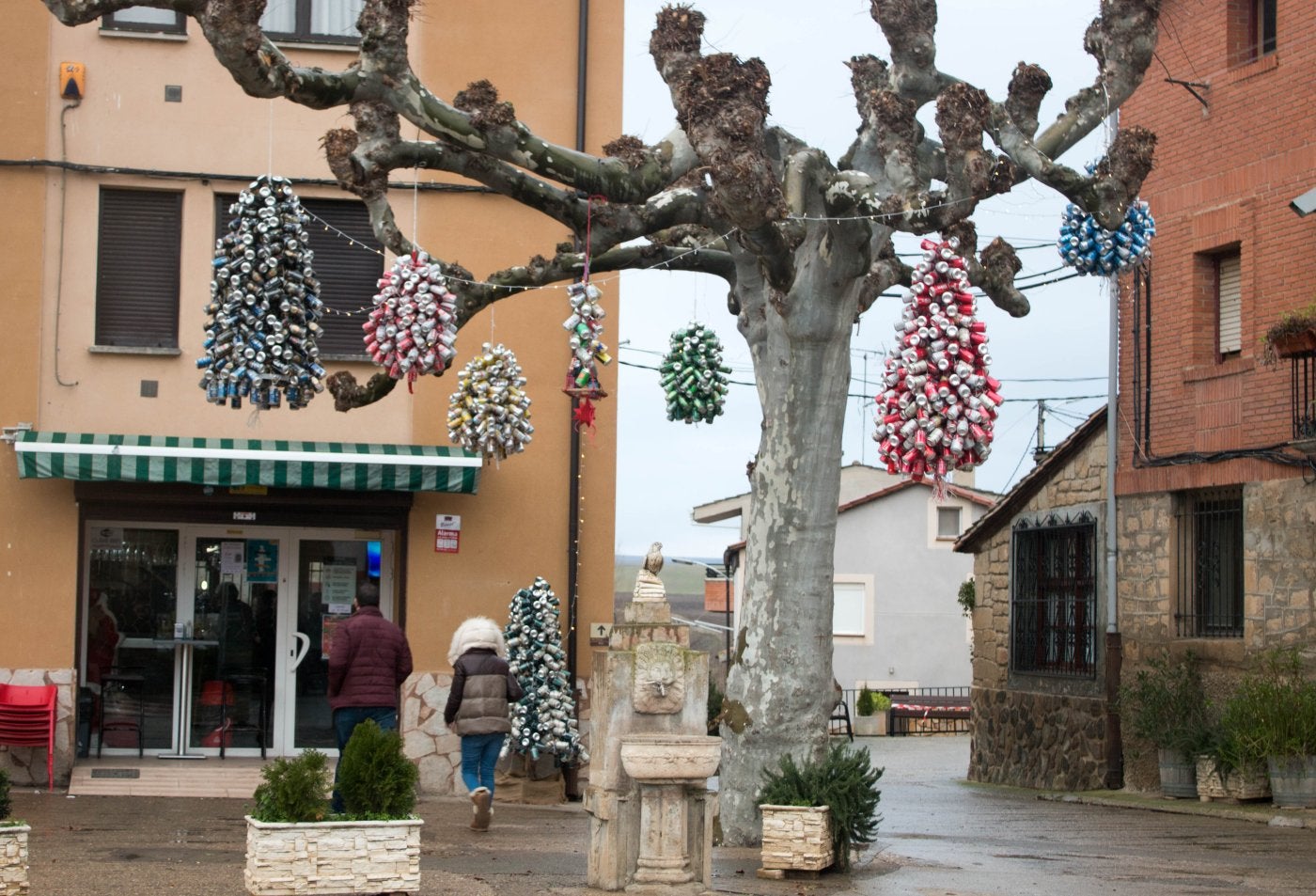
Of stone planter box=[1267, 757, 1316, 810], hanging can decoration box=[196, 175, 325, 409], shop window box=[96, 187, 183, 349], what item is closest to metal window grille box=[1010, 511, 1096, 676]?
Answer: stone planter box=[1267, 757, 1316, 810]

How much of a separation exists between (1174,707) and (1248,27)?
7.08 metres

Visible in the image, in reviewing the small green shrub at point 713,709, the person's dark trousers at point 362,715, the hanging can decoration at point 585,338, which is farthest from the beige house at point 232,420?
the small green shrub at point 713,709

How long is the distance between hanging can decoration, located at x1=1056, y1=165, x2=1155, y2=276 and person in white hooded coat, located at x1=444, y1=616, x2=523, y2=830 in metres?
5.20

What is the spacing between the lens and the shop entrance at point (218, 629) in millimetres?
17359

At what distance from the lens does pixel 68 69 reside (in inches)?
671

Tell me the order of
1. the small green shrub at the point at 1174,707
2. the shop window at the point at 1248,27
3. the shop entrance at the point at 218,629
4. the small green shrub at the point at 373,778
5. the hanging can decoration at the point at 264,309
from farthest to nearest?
the shop window at the point at 1248,27 < the small green shrub at the point at 1174,707 < the shop entrance at the point at 218,629 < the hanging can decoration at the point at 264,309 < the small green shrub at the point at 373,778

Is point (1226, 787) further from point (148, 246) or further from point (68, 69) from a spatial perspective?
point (68, 69)

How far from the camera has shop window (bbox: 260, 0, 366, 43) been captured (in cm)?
1756

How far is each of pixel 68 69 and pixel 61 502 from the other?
397 centimetres

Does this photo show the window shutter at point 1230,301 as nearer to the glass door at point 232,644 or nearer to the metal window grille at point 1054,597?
the metal window grille at point 1054,597

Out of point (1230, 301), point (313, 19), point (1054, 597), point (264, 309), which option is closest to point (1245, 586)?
point (1230, 301)

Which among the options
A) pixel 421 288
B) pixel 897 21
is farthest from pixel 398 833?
pixel 897 21

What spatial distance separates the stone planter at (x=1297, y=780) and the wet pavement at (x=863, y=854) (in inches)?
13.8

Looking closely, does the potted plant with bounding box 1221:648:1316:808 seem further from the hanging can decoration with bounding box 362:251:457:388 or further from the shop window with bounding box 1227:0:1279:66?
the hanging can decoration with bounding box 362:251:457:388
